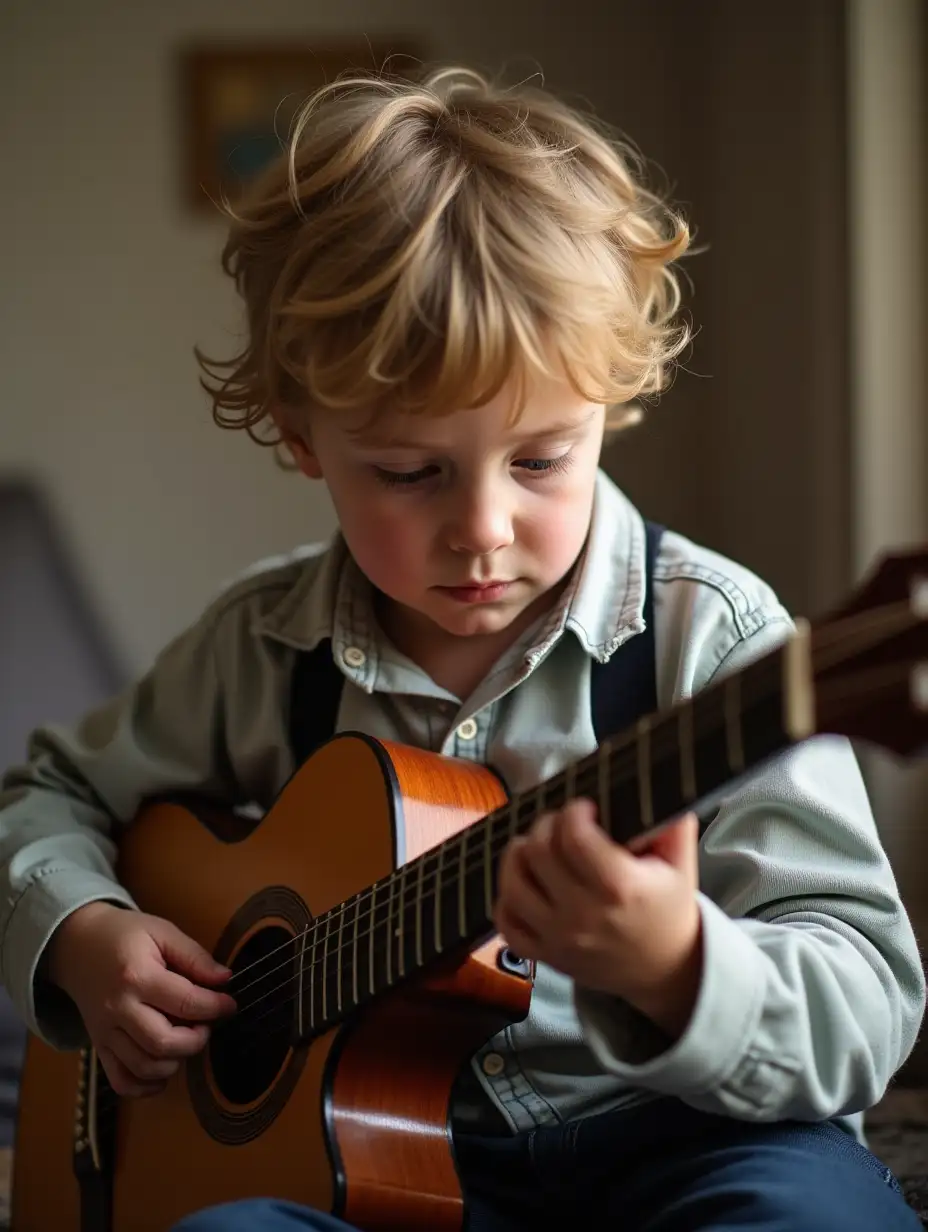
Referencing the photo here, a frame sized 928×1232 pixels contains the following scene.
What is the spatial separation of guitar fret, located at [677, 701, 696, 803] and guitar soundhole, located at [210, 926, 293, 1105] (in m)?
0.36

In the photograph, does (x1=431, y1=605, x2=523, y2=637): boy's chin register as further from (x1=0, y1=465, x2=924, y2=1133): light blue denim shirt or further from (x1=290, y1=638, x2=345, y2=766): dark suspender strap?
(x1=290, y1=638, x2=345, y2=766): dark suspender strap

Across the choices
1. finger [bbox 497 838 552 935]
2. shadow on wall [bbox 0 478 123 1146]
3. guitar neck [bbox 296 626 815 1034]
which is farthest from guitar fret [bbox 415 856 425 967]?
shadow on wall [bbox 0 478 123 1146]

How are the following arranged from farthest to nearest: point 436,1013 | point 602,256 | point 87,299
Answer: point 87,299
point 602,256
point 436,1013

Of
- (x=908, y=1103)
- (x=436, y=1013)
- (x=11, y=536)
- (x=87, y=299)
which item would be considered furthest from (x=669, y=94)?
(x=436, y=1013)

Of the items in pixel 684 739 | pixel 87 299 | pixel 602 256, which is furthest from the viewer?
pixel 87 299

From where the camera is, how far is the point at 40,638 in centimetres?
189

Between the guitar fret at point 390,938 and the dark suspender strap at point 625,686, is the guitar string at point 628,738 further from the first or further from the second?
the dark suspender strap at point 625,686

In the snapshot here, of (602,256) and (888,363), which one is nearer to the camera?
(602,256)

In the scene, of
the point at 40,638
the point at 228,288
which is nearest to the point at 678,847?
the point at 40,638

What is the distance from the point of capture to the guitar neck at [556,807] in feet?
Result: 1.89

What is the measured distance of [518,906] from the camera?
673mm

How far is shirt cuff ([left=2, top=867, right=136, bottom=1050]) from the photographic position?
3.34 ft

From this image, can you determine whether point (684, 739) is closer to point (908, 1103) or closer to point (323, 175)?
point (323, 175)

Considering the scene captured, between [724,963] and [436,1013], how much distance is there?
193 mm
